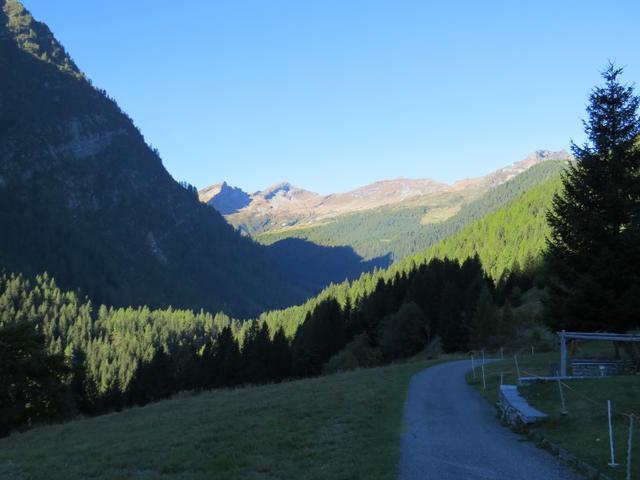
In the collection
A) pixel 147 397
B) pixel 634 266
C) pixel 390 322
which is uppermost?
pixel 634 266

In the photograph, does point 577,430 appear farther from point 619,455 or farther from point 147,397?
point 147,397

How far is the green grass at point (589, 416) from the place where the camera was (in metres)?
14.0

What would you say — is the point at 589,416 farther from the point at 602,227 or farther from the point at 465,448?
the point at 602,227

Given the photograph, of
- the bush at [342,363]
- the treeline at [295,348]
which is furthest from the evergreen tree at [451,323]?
the bush at [342,363]

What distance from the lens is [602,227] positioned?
1286 inches

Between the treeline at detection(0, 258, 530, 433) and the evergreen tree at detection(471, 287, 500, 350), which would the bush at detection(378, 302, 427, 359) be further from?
the evergreen tree at detection(471, 287, 500, 350)

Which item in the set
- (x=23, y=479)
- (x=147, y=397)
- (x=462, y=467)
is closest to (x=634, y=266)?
(x=462, y=467)

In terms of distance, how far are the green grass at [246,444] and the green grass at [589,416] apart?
16.3 feet

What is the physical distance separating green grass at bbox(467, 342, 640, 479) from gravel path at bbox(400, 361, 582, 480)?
831mm

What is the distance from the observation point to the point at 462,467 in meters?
14.2

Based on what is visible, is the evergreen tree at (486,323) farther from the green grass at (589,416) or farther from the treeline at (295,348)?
the green grass at (589,416)

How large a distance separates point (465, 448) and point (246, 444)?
6.90 metres

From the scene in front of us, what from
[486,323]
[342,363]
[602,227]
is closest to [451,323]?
[486,323]

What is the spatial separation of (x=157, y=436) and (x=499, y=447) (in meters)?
13.3
